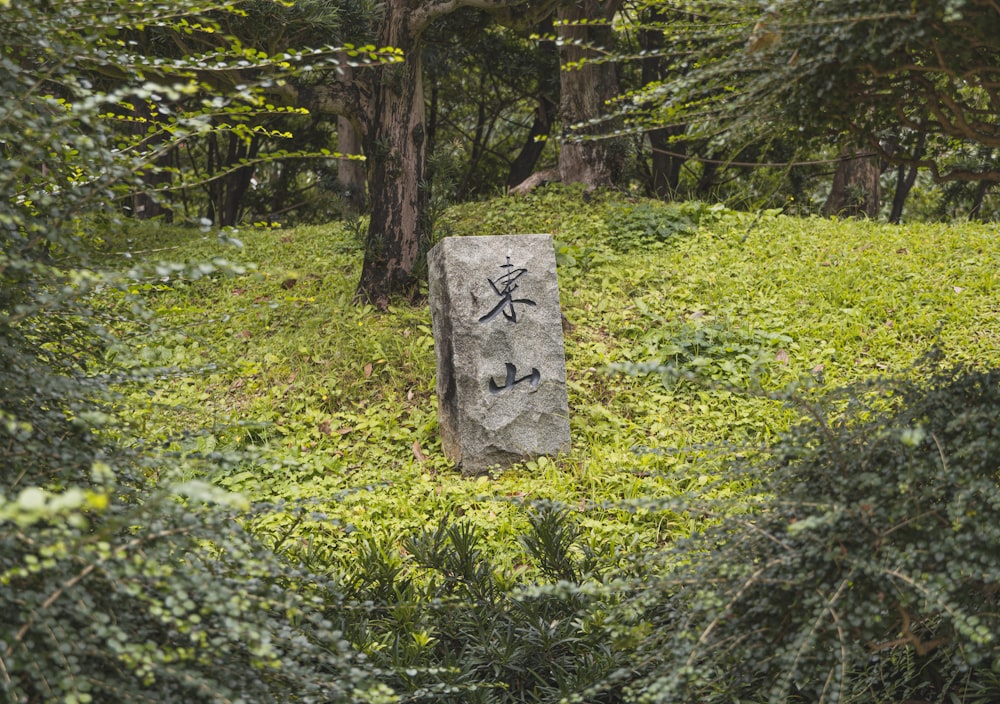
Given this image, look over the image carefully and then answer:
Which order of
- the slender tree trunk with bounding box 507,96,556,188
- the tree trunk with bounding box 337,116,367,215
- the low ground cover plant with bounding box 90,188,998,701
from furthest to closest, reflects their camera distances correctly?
the slender tree trunk with bounding box 507,96,556,188 → the tree trunk with bounding box 337,116,367,215 → the low ground cover plant with bounding box 90,188,998,701

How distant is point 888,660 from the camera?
255 centimetres

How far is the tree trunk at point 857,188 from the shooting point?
10242mm

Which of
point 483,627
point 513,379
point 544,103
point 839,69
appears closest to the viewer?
point 839,69

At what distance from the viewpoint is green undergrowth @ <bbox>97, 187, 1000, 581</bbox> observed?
4238mm

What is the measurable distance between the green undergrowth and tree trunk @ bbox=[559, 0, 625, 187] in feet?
1.71

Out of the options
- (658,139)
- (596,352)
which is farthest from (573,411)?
(658,139)

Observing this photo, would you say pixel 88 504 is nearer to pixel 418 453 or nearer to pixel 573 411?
pixel 418 453

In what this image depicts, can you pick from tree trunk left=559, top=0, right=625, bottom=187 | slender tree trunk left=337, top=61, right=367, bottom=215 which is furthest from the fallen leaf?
slender tree trunk left=337, top=61, right=367, bottom=215

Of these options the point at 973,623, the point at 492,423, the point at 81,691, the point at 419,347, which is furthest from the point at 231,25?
the point at 973,623

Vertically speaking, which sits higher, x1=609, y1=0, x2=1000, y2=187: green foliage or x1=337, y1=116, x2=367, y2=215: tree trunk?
x1=609, y1=0, x2=1000, y2=187: green foliage

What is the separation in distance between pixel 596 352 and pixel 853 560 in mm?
4138

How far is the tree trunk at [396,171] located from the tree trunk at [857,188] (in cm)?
601

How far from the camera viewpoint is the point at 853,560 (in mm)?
1894

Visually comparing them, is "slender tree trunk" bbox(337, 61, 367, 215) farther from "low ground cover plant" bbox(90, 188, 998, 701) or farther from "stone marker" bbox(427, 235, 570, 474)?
"stone marker" bbox(427, 235, 570, 474)
